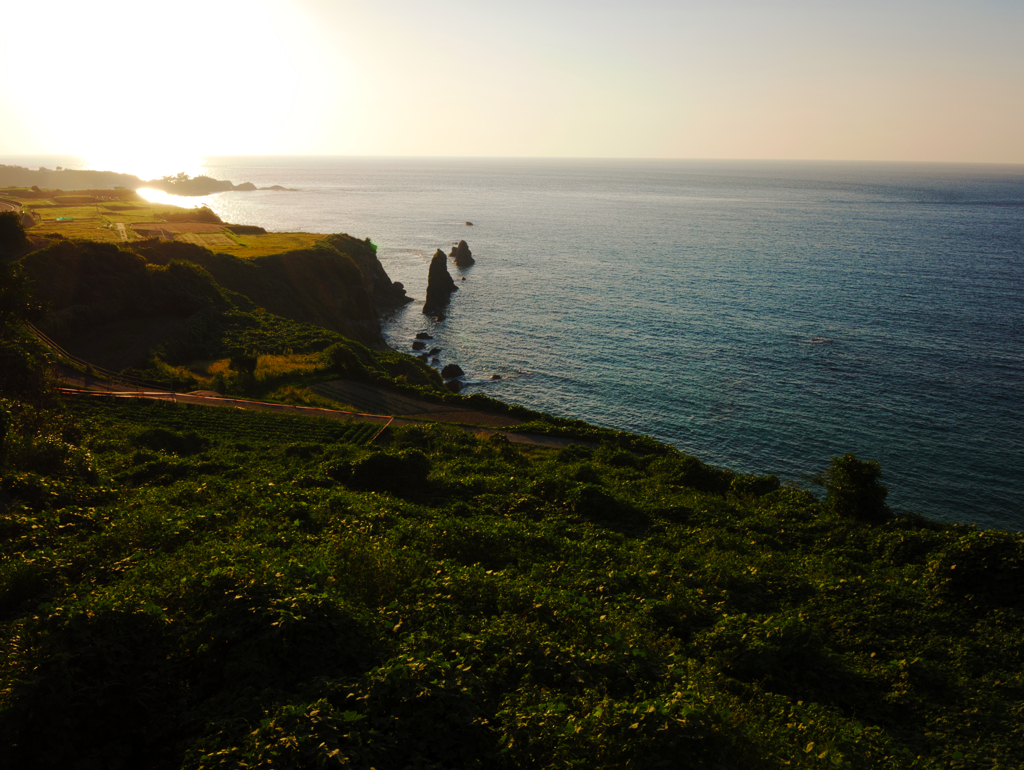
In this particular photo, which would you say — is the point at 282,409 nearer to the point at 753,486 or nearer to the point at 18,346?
the point at 18,346

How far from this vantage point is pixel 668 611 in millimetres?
16922

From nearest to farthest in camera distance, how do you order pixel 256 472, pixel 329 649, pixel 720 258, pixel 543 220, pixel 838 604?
pixel 329 649 → pixel 838 604 → pixel 256 472 → pixel 720 258 → pixel 543 220

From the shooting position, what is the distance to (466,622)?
14367mm

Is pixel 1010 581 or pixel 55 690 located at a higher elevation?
pixel 55 690

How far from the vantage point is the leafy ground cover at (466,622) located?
9.93m

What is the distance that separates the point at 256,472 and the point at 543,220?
171 m

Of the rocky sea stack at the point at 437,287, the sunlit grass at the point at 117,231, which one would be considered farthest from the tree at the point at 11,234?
the rocky sea stack at the point at 437,287

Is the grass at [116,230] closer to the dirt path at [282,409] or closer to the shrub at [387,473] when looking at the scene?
the dirt path at [282,409]

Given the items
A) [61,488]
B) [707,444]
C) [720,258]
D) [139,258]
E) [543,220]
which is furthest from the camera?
[543,220]

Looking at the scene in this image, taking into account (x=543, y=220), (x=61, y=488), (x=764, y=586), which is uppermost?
(x=543, y=220)

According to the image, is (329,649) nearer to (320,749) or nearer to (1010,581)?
(320,749)

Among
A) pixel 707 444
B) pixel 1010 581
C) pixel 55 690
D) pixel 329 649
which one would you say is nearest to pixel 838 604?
pixel 1010 581

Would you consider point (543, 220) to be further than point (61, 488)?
Yes

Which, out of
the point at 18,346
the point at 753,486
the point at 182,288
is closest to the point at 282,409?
the point at 18,346
